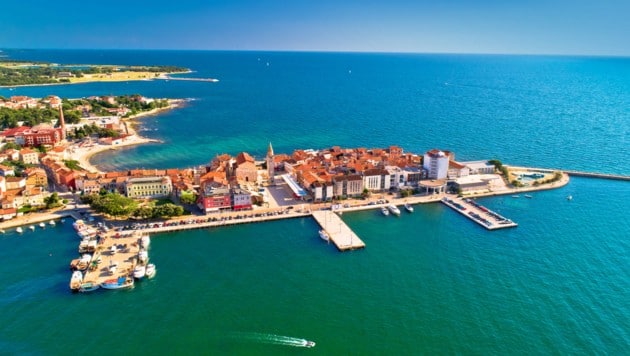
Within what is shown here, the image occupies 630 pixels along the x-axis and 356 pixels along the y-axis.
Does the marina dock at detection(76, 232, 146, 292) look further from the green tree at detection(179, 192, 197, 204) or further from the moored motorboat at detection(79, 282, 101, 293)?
the green tree at detection(179, 192, 197, 204)

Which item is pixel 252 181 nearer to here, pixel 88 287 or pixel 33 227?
pixel 33 227

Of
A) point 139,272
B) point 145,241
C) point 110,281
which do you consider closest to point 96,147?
point 145,241

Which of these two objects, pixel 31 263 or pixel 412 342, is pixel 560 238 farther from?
pixel 31 263

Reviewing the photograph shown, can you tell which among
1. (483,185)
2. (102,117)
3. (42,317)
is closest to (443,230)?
(483,185)

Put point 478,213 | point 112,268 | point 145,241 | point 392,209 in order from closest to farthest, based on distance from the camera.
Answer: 1. point 112,268
2. point 145,241
3. point 478,213
4. point 392,209

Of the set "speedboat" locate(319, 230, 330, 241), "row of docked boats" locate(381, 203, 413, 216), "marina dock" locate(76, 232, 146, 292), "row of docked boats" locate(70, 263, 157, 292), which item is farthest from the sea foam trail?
"row of docked boats" locate(381, 203, 413, 216)
